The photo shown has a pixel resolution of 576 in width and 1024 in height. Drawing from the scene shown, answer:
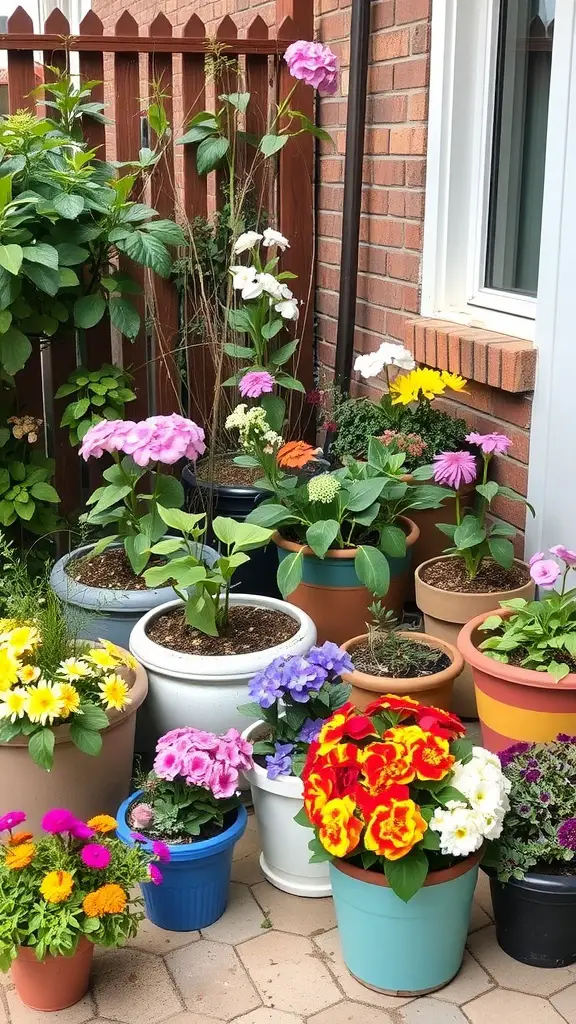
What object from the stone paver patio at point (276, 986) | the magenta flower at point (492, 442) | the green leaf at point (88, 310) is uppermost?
the green leaf at point (88, 310)

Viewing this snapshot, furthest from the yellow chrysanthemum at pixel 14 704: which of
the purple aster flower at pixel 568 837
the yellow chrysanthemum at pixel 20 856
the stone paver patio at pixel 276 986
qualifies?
the purple aster flower at pixel 568 837

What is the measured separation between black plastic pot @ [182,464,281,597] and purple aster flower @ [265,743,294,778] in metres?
1.32

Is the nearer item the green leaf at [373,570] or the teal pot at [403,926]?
the teal pot at [403,926]

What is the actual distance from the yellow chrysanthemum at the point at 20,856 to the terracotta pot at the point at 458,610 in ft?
4.64

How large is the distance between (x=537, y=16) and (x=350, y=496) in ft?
5.18

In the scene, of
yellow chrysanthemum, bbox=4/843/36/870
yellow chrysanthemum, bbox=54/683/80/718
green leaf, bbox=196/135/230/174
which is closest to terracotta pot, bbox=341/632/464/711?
yellow chrysanthemum, bbox=54/683/80/718

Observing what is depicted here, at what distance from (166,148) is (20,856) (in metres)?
2.83

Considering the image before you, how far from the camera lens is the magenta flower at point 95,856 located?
1956 mm

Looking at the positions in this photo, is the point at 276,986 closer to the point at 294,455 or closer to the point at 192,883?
A: the point at 192,883

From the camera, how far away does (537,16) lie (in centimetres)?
319

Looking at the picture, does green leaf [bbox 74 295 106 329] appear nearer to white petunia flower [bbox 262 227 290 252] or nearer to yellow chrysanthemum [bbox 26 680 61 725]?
white petunia flower [bbox 262 227 290 252]

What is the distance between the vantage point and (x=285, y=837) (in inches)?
92.8

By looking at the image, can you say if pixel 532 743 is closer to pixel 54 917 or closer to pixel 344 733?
pixel 344 733

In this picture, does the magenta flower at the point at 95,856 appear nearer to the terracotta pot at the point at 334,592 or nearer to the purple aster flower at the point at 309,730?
the purple aster flower at the point at 309,730
